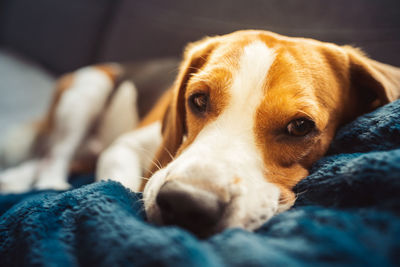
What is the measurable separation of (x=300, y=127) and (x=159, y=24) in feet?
5.88

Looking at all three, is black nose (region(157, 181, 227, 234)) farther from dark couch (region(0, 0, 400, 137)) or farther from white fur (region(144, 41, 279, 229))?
dark couch (region(0, 0, 400, 137))

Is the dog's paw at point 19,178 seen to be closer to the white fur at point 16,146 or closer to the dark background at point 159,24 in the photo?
the white fur at point 16,146

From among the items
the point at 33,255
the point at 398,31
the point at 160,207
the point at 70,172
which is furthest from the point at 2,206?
the point at 398,31

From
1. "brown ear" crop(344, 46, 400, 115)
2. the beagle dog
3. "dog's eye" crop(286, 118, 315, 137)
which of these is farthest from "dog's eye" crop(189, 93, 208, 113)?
"brown ear" crop(344, 46, 400, 115)

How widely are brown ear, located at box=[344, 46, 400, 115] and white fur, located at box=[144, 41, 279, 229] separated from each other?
0.37 metres

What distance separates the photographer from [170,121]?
1470mm

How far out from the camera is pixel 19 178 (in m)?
2.04

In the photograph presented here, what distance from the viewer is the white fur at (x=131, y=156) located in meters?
1.73

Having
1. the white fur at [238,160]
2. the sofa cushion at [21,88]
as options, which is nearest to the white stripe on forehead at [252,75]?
the white fur at [238,160]

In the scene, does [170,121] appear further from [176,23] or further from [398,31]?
[176,23]

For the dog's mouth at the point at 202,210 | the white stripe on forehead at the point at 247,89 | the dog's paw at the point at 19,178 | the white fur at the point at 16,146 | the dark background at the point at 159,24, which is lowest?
the dog's paw at the point at 19,178

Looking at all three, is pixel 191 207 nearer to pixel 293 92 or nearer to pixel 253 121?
pixel 253 121

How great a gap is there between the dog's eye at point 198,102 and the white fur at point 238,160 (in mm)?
115

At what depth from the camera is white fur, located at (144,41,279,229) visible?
816mm
